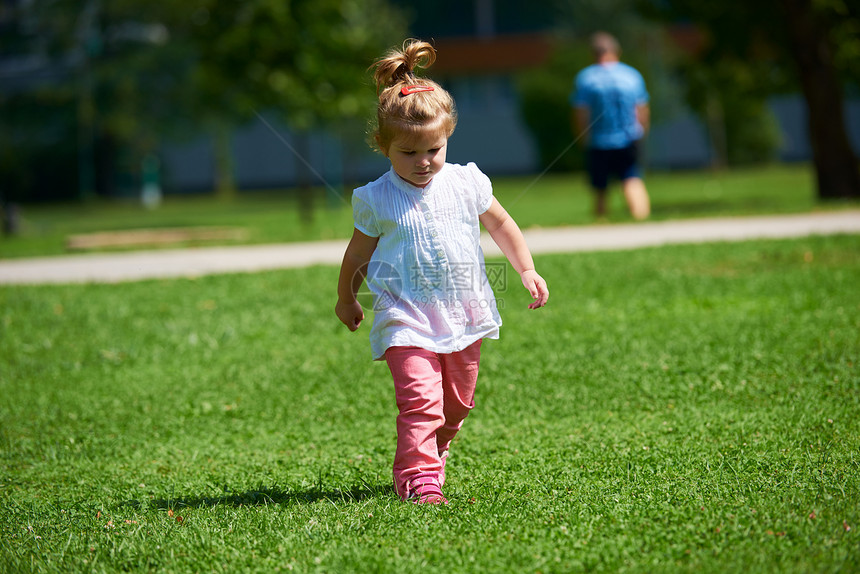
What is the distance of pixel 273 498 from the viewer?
3648 millimetres

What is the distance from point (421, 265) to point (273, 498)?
1.04 m

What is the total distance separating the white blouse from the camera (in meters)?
3.44

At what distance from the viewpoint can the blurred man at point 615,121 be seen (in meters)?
11.8

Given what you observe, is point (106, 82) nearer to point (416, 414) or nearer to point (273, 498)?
point (273, 498)

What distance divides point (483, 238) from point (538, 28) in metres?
31.3

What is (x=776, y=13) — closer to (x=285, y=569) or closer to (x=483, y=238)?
(x=483, y=238)

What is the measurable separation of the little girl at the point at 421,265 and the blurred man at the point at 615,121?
8421mm

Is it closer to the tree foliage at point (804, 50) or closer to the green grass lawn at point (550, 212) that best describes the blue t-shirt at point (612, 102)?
the green grass lawn at point (550, 212)

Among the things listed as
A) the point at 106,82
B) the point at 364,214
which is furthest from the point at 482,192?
the point at 106,82

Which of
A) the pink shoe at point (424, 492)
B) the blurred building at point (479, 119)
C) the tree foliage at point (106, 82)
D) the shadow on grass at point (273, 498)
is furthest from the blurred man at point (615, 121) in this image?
the blurred building at point (479, 119)

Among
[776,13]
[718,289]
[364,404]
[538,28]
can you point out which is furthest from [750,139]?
[364,404]

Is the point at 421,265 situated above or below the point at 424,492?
above

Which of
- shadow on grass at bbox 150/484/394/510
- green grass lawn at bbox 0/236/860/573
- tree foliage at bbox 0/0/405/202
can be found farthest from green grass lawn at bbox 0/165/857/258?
tree foliage at bbox 0/0/405/202

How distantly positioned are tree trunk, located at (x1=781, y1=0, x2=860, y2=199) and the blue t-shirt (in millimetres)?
3036
